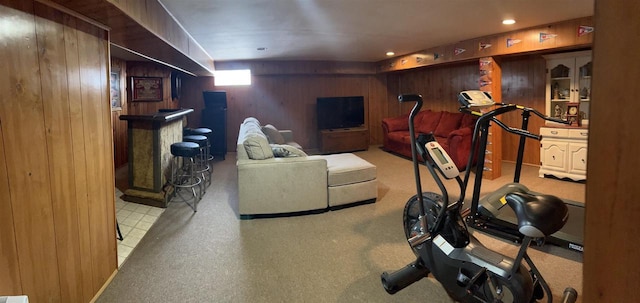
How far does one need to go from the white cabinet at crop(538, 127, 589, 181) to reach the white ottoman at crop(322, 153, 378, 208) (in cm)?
274

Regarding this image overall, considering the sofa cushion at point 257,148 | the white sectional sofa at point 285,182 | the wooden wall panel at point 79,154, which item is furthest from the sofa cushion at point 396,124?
the wooden wall panel at point 79,154

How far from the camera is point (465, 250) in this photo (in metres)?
2.09

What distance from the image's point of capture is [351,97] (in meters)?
8.15

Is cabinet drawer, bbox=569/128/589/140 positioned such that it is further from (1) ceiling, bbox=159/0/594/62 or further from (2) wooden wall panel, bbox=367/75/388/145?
(2) wooden wall panel, bbox=367/75/388/145

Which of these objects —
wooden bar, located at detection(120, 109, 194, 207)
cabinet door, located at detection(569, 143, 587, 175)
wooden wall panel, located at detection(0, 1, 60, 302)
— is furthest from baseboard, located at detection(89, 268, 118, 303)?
cabinet door, located at detection(569, 143, 587, 175)

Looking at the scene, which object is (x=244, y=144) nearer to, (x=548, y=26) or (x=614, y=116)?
(x=614, y=116)

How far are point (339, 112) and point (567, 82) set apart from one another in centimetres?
428

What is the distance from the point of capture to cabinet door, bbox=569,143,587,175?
4.70 m

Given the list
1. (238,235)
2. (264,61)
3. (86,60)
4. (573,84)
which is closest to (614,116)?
(86,60)

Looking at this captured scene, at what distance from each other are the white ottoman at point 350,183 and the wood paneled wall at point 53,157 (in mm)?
2159

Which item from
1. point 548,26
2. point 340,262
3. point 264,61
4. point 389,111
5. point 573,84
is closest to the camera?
point 340,262

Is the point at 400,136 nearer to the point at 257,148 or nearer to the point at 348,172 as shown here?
the point at 348,172

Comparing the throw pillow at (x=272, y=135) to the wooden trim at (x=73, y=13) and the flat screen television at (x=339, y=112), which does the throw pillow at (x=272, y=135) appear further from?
the wooden trim at (x=73, y=13)

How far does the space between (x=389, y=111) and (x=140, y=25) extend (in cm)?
717
